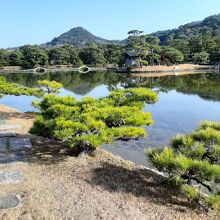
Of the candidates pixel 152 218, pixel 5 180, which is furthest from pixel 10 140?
pixel 152 218

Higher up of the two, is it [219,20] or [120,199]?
[219,20]

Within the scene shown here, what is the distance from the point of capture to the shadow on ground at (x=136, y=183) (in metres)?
4.69

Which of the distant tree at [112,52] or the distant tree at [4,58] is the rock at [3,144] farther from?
the distant tree at [4,58]

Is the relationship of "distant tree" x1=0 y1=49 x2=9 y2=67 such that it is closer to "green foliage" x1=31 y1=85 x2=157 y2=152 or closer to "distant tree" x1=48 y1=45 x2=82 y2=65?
"distant tree" x1=48 y1=45 x2=82 y2=65

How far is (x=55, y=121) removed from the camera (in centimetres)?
618

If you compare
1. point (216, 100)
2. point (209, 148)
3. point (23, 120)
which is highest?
point (209, 148)

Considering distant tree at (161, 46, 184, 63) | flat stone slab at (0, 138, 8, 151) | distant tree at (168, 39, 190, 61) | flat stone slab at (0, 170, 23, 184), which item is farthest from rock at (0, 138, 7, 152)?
distant tree at (168, 39, 190, 61)

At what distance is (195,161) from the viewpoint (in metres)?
4.44

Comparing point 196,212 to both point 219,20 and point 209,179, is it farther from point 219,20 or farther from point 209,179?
point 219,20

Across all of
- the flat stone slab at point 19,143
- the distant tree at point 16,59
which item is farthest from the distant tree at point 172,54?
the flat stone slab at point 19,143

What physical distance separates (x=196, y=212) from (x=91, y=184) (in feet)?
5.05

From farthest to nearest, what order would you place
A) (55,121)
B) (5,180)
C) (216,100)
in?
(216,100) → (55,121) → (5,180)

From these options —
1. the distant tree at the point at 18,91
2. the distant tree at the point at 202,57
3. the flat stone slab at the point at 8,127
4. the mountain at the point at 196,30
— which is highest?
the mountain at the point at 196,30

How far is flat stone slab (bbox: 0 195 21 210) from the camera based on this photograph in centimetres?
433
